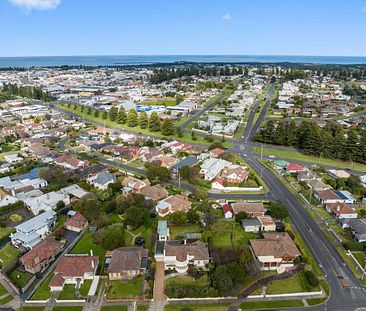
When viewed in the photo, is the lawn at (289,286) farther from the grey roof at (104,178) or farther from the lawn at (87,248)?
the grey roof at (104,178)

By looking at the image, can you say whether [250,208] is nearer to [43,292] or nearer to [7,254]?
[43,292]

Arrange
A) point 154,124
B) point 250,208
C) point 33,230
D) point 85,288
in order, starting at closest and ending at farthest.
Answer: point 85,288 → point 33,230 → point 250,208 → point 154,124

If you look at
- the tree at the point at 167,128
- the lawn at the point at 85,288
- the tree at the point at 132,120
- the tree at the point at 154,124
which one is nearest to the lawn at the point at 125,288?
the lawn at the point at 85,288

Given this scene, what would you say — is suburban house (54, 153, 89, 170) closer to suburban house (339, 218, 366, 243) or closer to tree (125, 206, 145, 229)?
tree (125, 206, 145, 229)

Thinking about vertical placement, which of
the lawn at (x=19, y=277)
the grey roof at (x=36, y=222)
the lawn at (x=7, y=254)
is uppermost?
the grey roof at (x=36, y=222)

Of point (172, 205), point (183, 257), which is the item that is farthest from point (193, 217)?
point (183, 257)
